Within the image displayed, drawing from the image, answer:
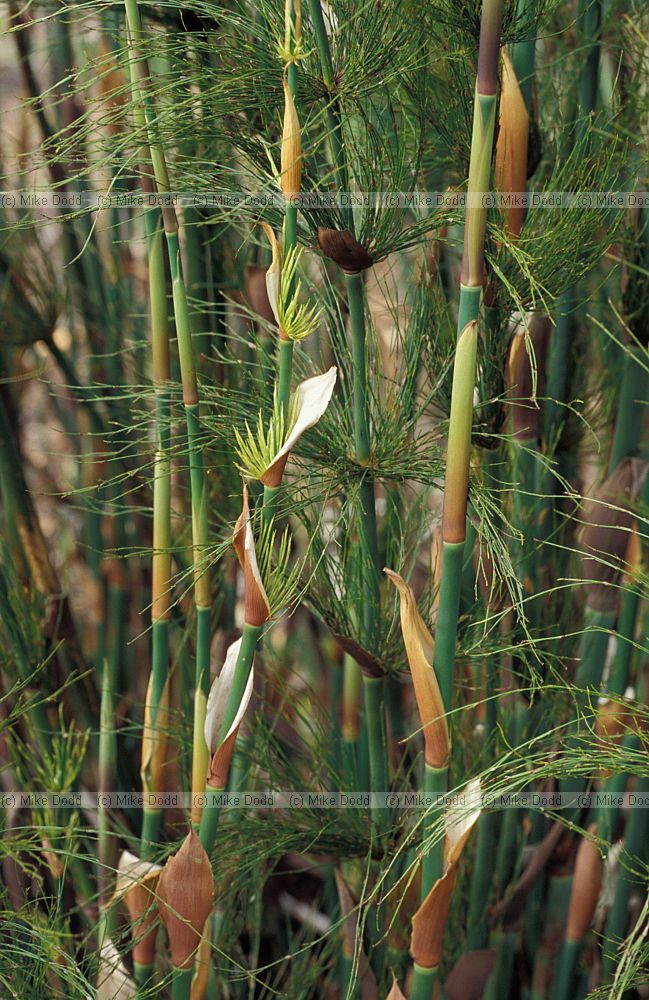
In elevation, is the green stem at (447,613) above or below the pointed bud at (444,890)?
above

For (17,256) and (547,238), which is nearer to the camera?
(547,238)

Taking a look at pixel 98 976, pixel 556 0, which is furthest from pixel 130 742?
pixel 556 0

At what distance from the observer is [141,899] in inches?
23.4

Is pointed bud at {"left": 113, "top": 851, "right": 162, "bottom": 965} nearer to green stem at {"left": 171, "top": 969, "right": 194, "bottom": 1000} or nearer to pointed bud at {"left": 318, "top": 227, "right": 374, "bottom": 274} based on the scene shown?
green stem at {"left": 171, "top": 969, "right": 194, "bottom": 1000}

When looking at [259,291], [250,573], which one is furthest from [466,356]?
[259,291]

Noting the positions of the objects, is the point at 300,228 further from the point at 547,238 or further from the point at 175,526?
the point at 175,526

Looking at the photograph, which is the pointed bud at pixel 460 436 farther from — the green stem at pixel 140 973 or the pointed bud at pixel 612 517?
the green stem at pixel 140 973

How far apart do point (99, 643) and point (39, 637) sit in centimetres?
28

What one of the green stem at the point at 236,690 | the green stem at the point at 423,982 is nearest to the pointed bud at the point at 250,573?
the green stem at the point at 236,690

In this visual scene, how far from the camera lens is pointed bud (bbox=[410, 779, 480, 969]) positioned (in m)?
0.49

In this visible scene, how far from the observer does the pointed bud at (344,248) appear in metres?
0.49

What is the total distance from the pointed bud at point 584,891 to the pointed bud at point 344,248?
434 millimetres

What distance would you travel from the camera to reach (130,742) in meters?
0.98

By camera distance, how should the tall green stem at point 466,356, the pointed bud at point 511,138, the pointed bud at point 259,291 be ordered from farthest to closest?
the pointed bud at point 259,291, the pointed bud at point 511,138, the tall green stem at point 466,356
